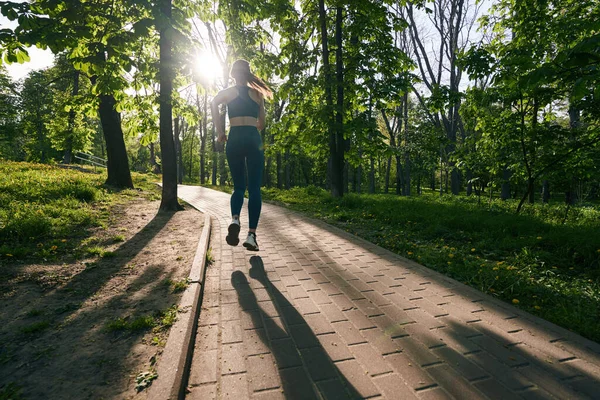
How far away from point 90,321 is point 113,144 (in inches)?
428

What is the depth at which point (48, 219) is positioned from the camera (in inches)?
208

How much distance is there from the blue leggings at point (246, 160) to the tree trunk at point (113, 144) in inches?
360

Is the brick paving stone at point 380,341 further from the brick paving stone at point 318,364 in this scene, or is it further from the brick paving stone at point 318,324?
the brick paving stone at point 318,364

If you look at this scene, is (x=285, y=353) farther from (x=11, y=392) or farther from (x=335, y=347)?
(x=11, y=392)

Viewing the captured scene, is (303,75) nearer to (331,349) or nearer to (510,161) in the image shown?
(510,161)

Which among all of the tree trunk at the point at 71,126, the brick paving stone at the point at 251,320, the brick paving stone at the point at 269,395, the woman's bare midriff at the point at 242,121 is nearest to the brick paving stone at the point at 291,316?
the brick paving stone at the point at 251,320

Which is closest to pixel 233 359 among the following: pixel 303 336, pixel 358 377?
pixel 303 336

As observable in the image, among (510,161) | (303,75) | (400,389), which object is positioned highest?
(303,75)

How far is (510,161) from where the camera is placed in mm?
8297

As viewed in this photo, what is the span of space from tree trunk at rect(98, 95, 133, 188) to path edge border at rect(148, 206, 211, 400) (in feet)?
33.8

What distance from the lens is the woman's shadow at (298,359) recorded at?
1.75 meters

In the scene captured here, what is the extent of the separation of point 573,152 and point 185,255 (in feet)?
28.0

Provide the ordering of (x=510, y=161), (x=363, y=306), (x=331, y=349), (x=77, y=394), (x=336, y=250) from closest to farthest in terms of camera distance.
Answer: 1. (x=77, y=394)
2. (x=331, y=349)
3. (x=363, y=306)
4. (x=336, y=250)
5. (x=510, y=161)

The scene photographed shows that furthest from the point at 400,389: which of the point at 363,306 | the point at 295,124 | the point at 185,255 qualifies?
the point at 295,124
